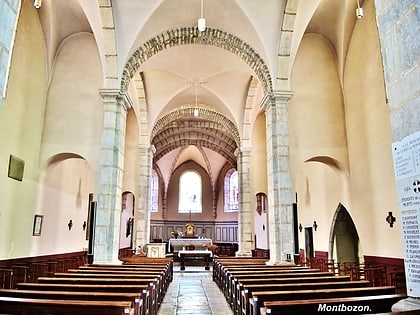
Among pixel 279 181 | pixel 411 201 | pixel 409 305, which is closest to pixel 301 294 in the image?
pixel 409 305

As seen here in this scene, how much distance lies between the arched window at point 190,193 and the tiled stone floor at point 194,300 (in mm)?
15867

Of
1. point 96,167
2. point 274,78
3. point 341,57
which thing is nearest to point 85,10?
point 96,167

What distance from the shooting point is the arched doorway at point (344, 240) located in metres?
11.8

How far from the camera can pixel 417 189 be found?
262 cm

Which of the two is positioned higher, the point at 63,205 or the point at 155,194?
the point at 155,194

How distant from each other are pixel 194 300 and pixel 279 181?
391 cm

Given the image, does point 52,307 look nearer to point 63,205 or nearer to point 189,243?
point 63,205

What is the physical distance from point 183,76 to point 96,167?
6109 mm

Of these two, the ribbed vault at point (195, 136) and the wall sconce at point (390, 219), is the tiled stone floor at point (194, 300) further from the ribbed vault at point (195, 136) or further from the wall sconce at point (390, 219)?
the ribbed vault at point (195, 136)

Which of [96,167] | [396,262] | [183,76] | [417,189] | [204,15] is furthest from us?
[183,76]

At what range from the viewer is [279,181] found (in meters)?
10.0

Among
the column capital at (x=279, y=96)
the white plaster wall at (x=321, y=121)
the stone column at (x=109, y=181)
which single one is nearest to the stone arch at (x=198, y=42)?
the column capital at (x=279, y=96)

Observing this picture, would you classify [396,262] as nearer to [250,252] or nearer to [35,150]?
[250,252]

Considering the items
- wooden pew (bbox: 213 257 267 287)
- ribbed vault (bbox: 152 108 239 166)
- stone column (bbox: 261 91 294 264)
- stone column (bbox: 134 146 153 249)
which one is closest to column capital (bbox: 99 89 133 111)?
stone column (bbox: 261 91 294 264)
